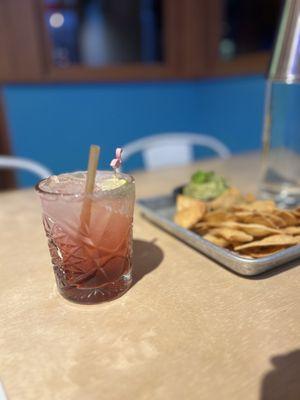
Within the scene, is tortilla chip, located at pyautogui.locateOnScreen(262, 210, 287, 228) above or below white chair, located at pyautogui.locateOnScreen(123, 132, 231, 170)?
above

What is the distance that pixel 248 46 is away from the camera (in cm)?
274

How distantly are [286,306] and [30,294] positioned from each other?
344 mm

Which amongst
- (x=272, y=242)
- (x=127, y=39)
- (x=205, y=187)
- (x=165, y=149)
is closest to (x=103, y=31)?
(x=127, y=39)

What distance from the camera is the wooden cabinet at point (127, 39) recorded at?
1944 mm

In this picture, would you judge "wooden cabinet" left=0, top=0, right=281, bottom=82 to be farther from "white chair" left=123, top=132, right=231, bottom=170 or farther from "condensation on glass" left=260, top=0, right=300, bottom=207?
"condensation on glass" left=260, top=0, right=300, bottom=207

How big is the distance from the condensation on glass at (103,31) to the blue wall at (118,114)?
195 millimetres

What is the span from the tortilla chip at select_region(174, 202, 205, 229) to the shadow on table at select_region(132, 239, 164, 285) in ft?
0.21

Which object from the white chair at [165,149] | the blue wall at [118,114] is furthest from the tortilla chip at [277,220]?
the blue wall at [118,114]

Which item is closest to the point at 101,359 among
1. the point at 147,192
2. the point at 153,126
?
the point at 147,192

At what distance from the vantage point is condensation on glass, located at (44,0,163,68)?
6.97 ft

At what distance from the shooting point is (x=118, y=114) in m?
2.33

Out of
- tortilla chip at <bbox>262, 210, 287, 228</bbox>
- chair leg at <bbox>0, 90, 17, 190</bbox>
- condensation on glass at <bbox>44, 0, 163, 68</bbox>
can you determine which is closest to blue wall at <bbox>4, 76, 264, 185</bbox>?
chair leg at <bbox>0, 90, 17, 190</bbox>

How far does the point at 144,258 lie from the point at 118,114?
1838 millimetres

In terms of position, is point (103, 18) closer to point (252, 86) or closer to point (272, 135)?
point (252, 86)
